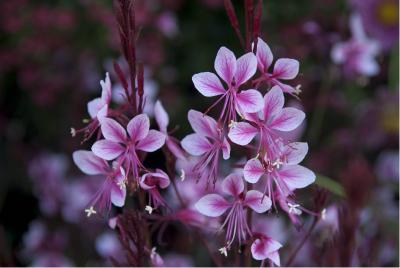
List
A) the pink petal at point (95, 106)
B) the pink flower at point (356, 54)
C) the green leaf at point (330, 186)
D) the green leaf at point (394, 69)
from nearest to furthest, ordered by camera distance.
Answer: the pink petal at point (95, 106), the green leaf at point (330, 186), the pink flower at point (356, 54), the green leaf at point (394, 69)

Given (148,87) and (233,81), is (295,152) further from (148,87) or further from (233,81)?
(148,87)

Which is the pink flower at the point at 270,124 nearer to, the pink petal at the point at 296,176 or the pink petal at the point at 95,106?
the pink petal at the point at 296,176

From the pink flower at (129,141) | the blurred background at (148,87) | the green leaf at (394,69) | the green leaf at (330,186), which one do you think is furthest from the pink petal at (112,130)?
the green leaf at (394,69)

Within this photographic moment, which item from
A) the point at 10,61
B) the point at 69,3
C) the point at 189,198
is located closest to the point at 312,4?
the point at 69,3

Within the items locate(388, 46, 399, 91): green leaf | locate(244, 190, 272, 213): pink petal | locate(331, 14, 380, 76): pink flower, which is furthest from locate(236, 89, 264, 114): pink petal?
locate(388, 46, 399, 91): green leaf

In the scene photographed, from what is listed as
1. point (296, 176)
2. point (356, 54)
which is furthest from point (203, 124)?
point (356, 54)

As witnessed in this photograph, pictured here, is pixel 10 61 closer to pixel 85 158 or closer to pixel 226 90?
pixel 85 158
